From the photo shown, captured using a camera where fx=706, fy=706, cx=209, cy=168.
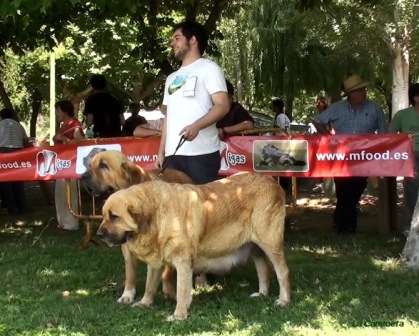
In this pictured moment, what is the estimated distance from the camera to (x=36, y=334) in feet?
16.4

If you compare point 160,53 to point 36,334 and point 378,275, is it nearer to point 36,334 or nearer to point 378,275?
point 378,275

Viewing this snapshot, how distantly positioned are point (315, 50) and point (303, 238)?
70.5 feet

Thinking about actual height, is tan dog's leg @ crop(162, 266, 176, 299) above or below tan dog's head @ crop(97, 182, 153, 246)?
below

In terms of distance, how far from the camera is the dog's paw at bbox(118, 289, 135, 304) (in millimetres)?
5902

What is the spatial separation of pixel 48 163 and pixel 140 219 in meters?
4.53

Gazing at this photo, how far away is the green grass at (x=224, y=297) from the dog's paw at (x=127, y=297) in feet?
0.35

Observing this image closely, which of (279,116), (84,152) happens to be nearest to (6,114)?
(84,152)

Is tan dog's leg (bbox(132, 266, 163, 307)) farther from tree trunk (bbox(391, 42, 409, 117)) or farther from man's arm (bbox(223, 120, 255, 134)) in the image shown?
tree trunk (bbox(391, 42, 409, 117))

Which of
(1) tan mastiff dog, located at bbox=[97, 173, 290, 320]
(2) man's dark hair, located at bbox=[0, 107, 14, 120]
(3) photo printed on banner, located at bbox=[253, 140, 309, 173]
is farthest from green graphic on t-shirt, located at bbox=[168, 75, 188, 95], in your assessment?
(2) man's dark hair, located at bbox=[0, 107, 14, 120]

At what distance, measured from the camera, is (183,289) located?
5.26 meters

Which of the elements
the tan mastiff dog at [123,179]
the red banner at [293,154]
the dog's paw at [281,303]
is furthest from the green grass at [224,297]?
the red banner at [293,154]

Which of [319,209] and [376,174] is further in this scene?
[319,209]

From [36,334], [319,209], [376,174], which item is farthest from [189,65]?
[319,209]

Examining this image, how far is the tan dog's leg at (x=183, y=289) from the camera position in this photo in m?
5.21
